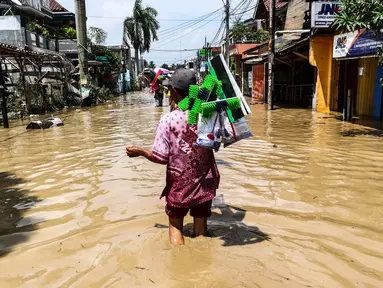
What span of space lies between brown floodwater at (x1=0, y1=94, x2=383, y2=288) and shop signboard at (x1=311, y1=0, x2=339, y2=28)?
6.89 meters

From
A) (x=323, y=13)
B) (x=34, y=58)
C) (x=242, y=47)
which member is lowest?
(x=34, y=58)

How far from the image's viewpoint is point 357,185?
208 inches


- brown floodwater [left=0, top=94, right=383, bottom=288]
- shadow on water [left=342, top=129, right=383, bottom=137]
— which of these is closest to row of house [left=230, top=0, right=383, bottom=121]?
shadow on water [left=342, top=129, right=383, bottom=137]

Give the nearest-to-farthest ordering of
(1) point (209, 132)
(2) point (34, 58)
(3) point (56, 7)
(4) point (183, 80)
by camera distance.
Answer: (1) point (209, 132) < (4) point (183, 80) < (2) point (34, 58) < (3) point (56, 7)

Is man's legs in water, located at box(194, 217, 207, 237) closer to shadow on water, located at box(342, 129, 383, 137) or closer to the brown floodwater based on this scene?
the brown floodwater

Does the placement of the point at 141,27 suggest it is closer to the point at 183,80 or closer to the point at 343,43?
the point at 343,43

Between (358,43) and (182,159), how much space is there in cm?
919

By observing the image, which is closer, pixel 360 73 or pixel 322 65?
pixel 360 73

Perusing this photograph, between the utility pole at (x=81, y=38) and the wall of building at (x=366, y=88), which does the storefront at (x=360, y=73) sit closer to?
the wall of building at (x=366, y=88)

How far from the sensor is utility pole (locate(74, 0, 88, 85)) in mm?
22750

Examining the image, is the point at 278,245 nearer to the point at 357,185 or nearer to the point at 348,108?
the point at 357,185

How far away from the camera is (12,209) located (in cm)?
472

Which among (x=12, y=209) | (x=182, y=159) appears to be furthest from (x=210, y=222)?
(x=12, y=209)

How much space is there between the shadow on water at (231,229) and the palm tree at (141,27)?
46.9 metres
